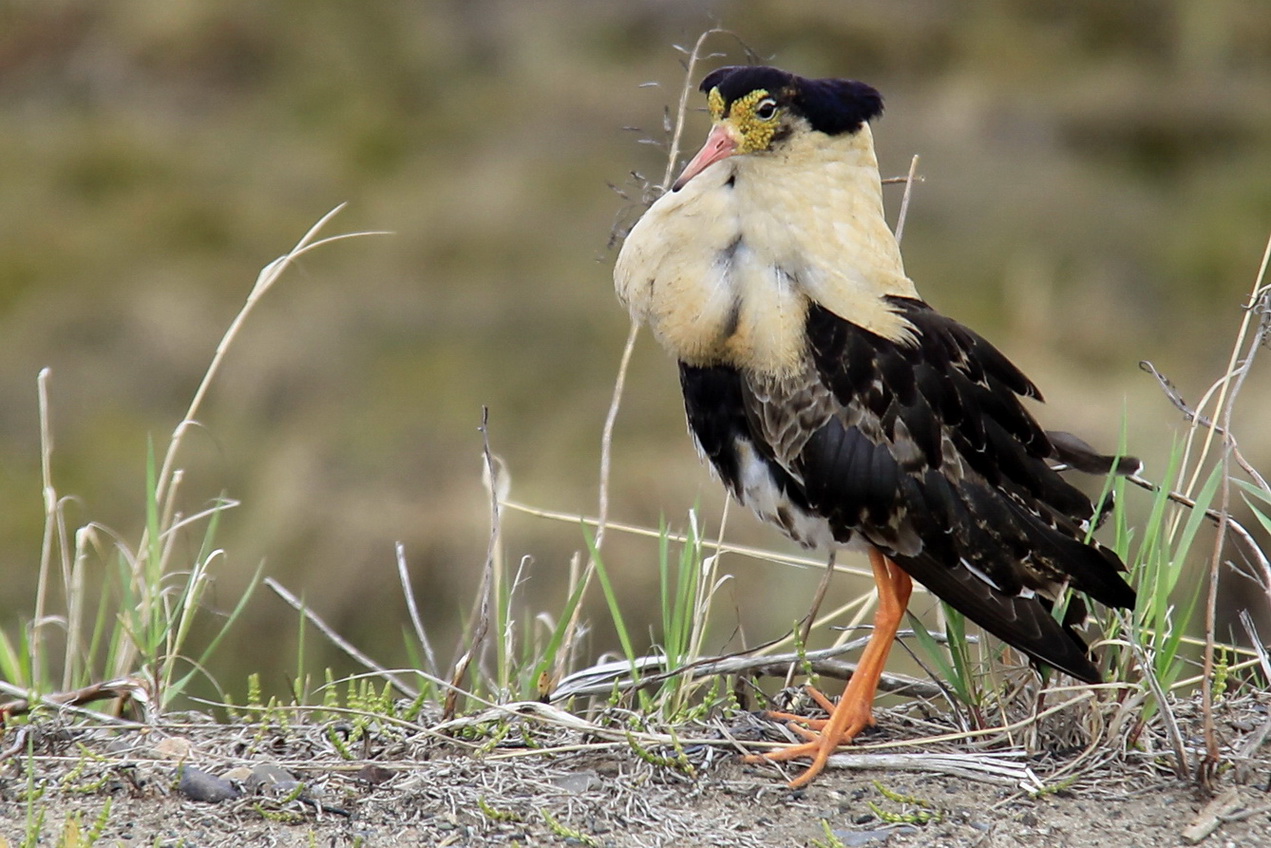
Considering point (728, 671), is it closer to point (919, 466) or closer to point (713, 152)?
point (919, 466)

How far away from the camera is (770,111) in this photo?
10.8ft

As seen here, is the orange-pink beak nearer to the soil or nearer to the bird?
the bird

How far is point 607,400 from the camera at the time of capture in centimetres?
918

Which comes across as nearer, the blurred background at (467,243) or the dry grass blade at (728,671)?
the dry grass blade at (728,671)

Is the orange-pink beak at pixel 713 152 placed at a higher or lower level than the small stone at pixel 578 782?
higher

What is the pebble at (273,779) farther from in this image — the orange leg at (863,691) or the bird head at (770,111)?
the bird head at (770,111)

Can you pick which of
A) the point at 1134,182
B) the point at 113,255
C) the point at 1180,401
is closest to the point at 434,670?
the point at 1180,401

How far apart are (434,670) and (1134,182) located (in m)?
9.23

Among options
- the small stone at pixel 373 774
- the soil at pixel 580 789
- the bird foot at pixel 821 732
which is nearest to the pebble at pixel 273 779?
the soil at pixel 580 789

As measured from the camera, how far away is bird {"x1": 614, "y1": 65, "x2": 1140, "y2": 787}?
3.24 metres

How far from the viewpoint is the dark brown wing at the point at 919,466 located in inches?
127

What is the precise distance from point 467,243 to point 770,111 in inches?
309

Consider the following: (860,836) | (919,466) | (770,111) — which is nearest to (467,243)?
(770,111)

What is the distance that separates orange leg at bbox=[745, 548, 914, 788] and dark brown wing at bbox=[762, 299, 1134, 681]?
138 millimetres
